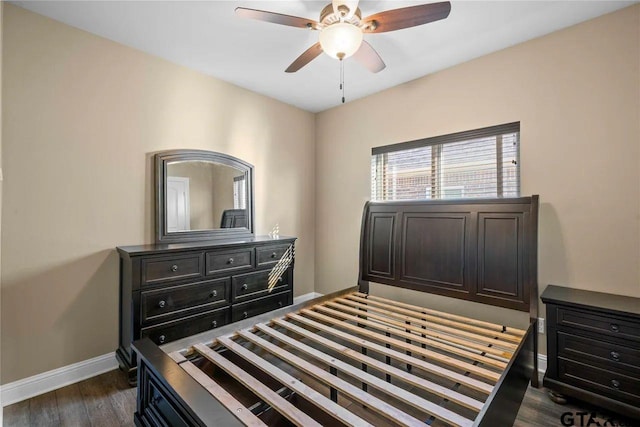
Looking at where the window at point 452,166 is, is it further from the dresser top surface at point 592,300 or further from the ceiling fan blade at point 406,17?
the ceiling fan blade at point 406,17

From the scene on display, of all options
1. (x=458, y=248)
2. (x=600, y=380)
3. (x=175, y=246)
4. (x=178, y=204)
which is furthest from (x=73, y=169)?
(x=600, y=380)

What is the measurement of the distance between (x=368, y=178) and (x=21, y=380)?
3.47 meters

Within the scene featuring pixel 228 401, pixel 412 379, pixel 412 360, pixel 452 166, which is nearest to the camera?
pixel 228 401

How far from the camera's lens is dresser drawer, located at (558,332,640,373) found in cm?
180

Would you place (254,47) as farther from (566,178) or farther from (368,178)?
(566,178)

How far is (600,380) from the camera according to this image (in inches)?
74.4

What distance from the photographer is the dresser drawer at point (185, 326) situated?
234 cm

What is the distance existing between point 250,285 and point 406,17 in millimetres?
2462

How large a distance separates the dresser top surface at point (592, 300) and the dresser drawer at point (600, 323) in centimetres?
5

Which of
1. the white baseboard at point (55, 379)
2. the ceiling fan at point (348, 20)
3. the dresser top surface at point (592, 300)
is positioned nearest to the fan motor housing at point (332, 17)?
the ceiling fan at point (348, 20)

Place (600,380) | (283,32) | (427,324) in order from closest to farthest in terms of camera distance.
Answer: (600,380), (427,324), (283,32)

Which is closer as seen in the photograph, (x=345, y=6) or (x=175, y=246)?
(x=345, y=6)

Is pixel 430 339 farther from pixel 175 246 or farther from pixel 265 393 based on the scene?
pixel 175 246

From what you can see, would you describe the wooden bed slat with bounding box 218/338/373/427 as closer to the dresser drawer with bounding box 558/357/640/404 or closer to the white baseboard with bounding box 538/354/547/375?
the dresser drawer with bounding box 558/357/640/404
